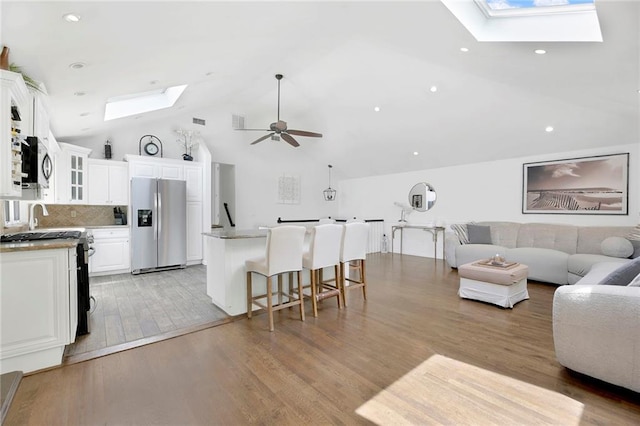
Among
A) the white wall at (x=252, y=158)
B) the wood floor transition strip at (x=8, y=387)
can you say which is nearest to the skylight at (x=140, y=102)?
the white wall at (x=252, y=158)

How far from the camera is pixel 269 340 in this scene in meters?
2.76

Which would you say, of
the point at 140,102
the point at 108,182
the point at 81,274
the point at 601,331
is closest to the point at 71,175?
the point at 108,182

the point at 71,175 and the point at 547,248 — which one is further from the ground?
the point at 71,175

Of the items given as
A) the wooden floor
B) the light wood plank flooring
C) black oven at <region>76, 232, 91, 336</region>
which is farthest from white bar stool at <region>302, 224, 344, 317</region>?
black oven at <region>76, 232, 91, 336</region>

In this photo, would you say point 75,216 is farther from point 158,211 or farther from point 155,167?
Result: point 155,167

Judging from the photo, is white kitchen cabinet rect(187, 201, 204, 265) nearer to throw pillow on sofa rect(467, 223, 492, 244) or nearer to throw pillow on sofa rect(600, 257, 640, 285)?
throw pillow on sofa rect(467, 223, 492, 244)

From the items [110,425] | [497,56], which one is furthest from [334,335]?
[497,56]

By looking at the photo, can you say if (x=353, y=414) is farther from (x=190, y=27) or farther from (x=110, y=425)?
(x=190, y=27)

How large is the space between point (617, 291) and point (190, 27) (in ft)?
12.2

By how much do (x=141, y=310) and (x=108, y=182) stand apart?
2.99 meters

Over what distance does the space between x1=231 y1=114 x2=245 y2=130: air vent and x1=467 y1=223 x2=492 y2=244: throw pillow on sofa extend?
5.57m

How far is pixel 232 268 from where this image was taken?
3.36m

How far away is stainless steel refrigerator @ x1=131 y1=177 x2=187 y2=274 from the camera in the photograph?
5.29 metres

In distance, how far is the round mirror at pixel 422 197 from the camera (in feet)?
24.2
